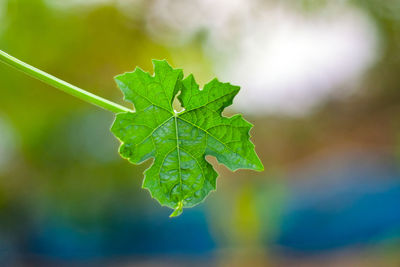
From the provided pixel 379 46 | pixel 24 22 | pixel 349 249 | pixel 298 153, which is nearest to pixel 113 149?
pixel 24 22

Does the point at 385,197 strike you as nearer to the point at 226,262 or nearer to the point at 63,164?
the point at 226,262

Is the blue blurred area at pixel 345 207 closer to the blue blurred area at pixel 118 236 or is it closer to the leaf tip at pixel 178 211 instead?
the blue blurred area at pixel 118 236

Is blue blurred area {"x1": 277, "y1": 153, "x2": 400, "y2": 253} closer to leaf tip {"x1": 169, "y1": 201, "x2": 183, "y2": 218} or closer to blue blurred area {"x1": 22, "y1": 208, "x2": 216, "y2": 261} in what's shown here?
blue blurred area {"x1": 22, "y1": 208, "x2": 216, "y2": 261}

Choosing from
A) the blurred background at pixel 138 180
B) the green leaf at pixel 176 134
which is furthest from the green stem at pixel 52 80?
the blurred background at pixel 138 180

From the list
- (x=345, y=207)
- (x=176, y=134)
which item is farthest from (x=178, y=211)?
(x=345, y=207)

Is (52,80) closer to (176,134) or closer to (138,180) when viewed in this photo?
(176,134)

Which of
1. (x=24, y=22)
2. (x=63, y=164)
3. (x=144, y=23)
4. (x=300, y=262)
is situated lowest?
(x=300, y=262)
